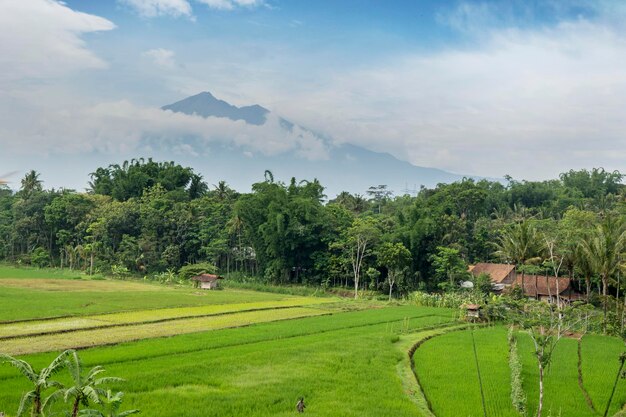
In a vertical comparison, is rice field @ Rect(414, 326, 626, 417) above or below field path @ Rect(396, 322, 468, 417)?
above

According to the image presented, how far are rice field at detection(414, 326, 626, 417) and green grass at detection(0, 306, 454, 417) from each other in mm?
1190

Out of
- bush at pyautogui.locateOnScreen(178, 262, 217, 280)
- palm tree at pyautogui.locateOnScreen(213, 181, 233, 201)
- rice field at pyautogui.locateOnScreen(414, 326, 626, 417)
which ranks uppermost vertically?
palm tree at pyautogui.locateOnScreen(213, 181, 233, 201)

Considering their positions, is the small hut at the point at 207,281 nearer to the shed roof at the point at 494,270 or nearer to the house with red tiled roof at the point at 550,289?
the shed roof at the point at 494,270

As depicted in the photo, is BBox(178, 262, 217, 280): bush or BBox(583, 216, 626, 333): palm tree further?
BBox(178, 262, 217, 280): bush

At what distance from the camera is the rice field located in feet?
43.5

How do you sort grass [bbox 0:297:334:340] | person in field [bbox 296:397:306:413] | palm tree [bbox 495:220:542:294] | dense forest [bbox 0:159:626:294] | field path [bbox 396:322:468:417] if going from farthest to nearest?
dense forest [bbox 0:159:626:294] → palm tree [bbox 495:220:542:294] → grass [bbox 0:297:334:340] → field path [bbox 396:322:468:417] → person in field [bbox 296:397:306:413]

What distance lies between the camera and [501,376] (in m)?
16.3

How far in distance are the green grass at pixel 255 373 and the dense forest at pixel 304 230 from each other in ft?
53.6

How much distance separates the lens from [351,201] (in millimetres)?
68188

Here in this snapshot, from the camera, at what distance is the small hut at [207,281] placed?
46.4m

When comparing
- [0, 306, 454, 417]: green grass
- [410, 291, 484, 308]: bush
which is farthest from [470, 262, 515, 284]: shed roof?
[0, 306, 454, 417]: green grass

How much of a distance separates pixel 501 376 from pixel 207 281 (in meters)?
33.6

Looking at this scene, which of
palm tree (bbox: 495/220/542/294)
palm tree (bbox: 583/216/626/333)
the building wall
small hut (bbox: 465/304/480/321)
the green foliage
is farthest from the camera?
the building wall

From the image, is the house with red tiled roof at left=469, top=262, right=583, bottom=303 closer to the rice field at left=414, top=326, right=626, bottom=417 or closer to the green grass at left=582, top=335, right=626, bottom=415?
the green grass at left=582, top=335, right=626, bottom=415
